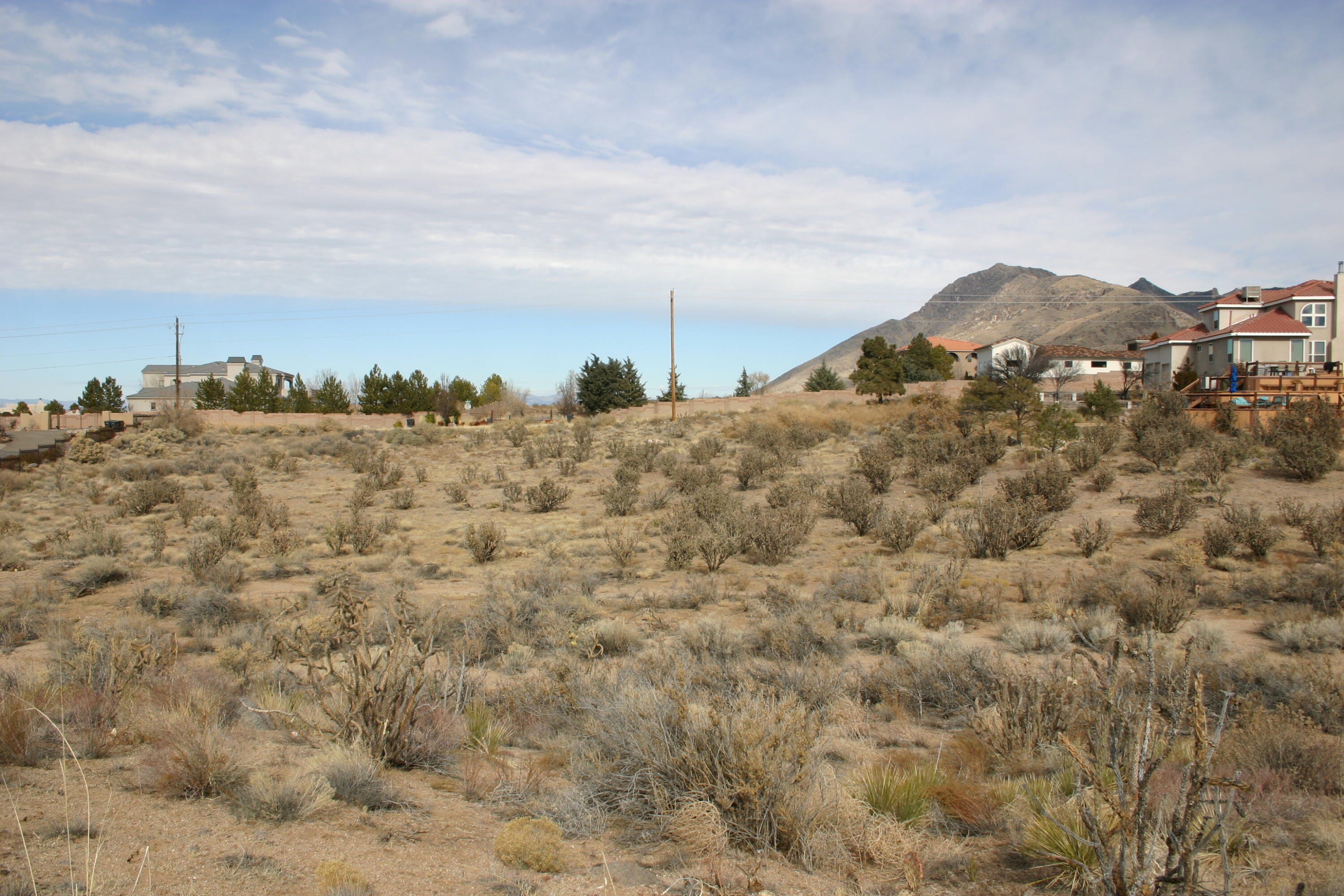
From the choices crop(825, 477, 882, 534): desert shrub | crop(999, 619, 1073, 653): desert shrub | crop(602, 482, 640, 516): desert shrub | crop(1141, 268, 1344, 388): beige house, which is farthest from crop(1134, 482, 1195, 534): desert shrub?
crop(1141, 268, 1344, 388): beige house

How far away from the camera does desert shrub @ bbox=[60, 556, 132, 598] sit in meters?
12.3

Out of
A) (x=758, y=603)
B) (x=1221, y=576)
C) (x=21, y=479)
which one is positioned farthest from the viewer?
(x=21, y=479)

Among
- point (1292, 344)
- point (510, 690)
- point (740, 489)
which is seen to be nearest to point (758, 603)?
point (510, 690)

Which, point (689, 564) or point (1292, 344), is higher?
point (1292, 344)

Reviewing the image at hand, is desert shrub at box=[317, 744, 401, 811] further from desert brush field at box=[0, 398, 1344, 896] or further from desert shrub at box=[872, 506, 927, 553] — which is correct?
desert shrub at box=[872, 506, 927, 553]

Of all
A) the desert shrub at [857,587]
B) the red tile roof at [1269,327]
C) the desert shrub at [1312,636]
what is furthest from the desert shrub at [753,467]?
the red tile roof at [1269,327]

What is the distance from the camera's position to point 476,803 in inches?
192

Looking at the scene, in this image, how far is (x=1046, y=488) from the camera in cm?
1670

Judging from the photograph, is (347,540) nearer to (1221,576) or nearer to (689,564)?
(689,564)

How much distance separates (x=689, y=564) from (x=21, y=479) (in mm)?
24233

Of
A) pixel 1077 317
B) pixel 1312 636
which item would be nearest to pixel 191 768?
pixel 1312 636

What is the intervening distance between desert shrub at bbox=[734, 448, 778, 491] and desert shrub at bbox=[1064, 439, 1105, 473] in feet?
26.0

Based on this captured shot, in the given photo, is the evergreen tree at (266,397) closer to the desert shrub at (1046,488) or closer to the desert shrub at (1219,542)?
the desert shrub at (1046,488)

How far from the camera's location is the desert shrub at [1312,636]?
25.5ft
